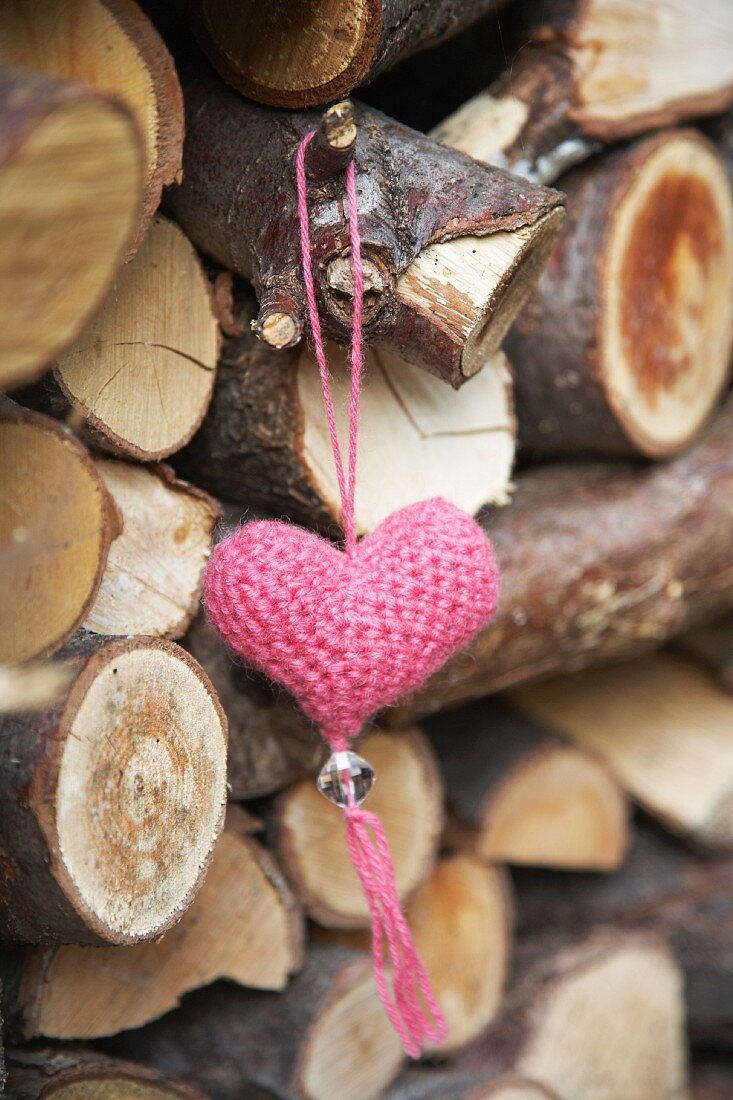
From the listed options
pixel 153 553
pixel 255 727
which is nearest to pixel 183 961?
pixel 255 727

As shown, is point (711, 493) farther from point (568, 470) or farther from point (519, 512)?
point (519, 512)

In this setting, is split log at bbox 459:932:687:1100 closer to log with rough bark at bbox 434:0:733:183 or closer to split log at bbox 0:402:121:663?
split log at bbox 0:402:121:663

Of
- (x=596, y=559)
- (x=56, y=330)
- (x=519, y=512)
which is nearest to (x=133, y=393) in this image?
(x=56, y=330)

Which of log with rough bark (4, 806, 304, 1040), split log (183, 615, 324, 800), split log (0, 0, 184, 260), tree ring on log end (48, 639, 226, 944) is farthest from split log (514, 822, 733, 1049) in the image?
split log (0, 0, 184, 260)

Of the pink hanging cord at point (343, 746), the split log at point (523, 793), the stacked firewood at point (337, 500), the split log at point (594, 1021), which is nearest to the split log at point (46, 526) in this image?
the stacked firewood at point (337, 500)

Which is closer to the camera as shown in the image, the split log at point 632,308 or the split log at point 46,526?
the split log at point 46,526

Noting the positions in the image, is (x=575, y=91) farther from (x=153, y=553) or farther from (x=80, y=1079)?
(x=80, y=1079)

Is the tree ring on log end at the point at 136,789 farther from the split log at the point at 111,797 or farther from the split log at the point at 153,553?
the split log at the point at 153,553

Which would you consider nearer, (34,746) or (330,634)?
(34,746)
